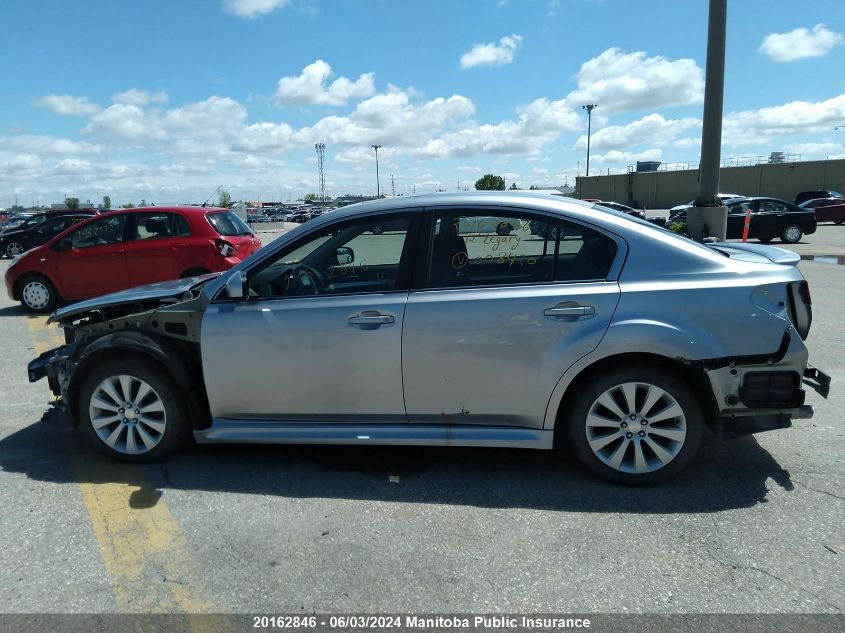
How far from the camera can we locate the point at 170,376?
4105 millimetres

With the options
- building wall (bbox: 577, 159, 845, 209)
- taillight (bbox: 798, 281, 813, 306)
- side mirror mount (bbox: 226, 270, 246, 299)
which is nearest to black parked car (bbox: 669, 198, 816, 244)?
taillight (bbox: 798, 281, 813, 306)

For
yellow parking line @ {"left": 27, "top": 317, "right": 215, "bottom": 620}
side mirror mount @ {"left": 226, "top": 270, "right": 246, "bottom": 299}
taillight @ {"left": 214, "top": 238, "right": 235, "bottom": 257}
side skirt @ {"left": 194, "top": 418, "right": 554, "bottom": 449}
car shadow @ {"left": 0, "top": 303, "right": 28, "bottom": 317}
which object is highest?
side mirror mount @ {"left": 226, "top": 270, "right": 246, "bottom": 299}

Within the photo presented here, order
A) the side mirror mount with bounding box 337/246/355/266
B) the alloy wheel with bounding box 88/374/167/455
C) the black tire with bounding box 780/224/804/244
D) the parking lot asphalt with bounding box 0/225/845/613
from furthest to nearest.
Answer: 1. the black tire with bounding box 780/224/804/244
2. the side mirror mount with bounding box 337/246/355/266
3. the alloy wheel with bounding box 88/374/167/455
4. the parking lot asphalt with bounding box 0/225/845/613

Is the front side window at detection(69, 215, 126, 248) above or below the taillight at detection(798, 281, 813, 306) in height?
above

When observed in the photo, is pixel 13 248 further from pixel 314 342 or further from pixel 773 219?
pixel 773 219

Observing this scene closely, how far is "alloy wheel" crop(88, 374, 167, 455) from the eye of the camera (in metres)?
4.15

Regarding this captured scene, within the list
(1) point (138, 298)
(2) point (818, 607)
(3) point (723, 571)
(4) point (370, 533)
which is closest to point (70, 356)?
(1) point (138, 298)

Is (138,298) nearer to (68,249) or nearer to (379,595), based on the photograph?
(379,595)

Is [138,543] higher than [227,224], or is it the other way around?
[227,224]

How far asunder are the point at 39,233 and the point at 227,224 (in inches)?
542

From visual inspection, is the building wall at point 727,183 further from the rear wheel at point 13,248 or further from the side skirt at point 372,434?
the side skirt at point 372,434

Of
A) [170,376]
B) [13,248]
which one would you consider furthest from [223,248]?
[13,248]

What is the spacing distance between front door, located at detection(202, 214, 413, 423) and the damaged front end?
14 centimetres

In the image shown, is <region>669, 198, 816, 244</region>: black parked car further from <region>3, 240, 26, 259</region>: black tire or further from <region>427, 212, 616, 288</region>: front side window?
<region>3, 240, 26, 259</region>: black tire
